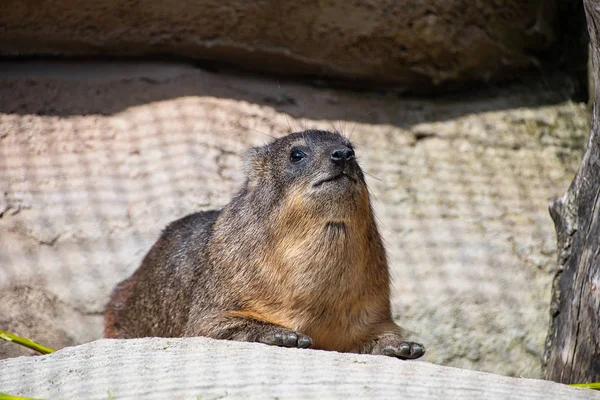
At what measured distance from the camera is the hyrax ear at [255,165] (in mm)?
4902

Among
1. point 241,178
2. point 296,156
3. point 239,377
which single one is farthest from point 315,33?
point 239,377

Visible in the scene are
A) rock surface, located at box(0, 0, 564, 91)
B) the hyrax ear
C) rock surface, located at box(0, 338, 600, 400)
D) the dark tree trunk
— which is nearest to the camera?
rock surface, located at box(0, 338, 600, 400)

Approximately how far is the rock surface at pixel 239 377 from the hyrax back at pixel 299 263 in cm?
49

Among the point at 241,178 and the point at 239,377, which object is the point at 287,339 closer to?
the point at 239,377

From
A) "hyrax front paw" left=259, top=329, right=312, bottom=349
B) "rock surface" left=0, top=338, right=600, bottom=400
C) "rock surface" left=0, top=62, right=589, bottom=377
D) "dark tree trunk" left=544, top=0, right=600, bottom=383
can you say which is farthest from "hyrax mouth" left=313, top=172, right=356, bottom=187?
"rock surface" left=0, top=62, right=589, bottom=377

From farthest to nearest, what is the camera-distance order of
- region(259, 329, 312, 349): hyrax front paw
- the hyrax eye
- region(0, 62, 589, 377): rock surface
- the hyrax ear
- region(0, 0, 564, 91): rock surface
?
1. region(0, 0, 564, 91): rock surface
2. region(0, 62, 589, 377): rock surface
3. the hyrax ear
4. the hyrax eye
5. region(259, 329, 312, 349): hyrax front paw

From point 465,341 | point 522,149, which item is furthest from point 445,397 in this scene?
point 522,149

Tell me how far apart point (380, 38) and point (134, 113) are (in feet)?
7.08

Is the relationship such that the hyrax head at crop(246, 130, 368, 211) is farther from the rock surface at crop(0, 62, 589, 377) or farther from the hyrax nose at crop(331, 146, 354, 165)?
the rock surface at crop(0, 62, 589, 377)

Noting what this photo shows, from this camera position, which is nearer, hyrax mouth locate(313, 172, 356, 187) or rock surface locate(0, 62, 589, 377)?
hyrax mouth locate(313, 172, 356, 187)

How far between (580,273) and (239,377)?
83.8 inches

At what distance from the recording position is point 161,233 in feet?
19.4

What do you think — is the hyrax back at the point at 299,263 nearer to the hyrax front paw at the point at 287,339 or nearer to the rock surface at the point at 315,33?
the hyrax front paw at the point at 287,339

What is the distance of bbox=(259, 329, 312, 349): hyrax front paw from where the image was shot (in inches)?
163
